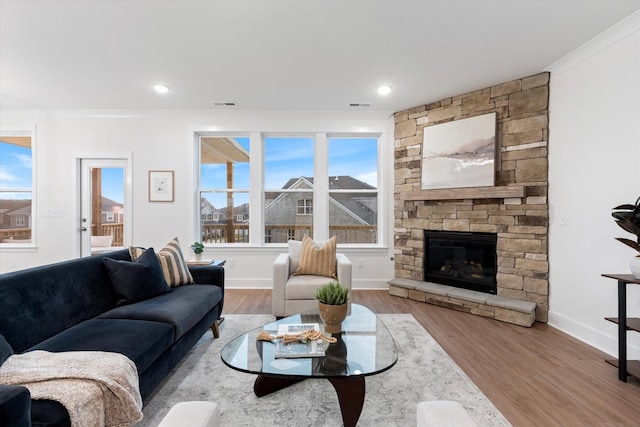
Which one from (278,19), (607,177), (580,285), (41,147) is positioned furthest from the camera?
(41,147)

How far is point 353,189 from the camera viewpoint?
15.5 feet

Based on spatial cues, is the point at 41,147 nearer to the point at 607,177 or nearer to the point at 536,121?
the point at 536,121

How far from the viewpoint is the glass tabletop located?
153 cm

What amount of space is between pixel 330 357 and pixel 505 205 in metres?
2.90

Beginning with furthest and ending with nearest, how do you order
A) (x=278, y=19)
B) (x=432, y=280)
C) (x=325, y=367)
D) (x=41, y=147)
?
(x=41, y=147) < (x=432, y=280) < (x=278, y=19) < (x=325, y=367)

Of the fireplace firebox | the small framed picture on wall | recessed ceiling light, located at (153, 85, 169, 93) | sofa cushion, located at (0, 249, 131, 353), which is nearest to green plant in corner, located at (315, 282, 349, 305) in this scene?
sofa cushion, located at (0, 249, 131, 353)

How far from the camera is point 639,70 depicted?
2.36 meters

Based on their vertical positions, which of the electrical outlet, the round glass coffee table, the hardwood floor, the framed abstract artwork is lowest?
the hardwood floor

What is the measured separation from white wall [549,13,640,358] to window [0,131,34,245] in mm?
6924

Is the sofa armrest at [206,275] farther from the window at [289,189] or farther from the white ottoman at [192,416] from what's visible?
the white ottoman at [192,416]

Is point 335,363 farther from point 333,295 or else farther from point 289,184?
point 289,184

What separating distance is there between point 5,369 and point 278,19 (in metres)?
2.61

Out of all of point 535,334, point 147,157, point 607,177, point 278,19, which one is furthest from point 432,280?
point 147,157

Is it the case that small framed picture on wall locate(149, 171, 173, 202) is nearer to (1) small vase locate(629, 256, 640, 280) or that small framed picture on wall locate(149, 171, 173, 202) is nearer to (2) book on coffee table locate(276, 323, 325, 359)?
(2) book on coffee table locate(276, 323, 325, 359)
